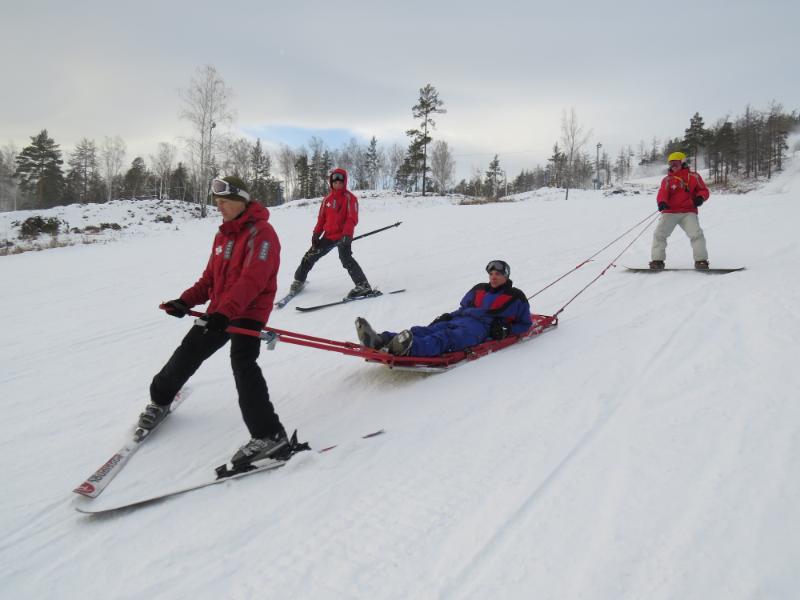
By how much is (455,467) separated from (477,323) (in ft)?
6.01

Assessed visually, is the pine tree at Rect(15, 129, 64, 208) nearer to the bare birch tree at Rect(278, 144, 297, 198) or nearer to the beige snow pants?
the bare birch tree at Rect(278, 144, 297, 198)

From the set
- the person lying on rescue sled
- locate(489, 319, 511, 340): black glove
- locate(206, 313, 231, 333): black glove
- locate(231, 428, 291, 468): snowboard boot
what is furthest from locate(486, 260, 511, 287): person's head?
locate(206, 313, 231, 333): black glove

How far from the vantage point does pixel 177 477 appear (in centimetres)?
270

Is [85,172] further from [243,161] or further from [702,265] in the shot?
[702,265]

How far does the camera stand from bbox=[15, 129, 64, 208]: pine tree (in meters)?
44.7

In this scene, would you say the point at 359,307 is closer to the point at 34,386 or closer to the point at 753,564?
the point at 34,386

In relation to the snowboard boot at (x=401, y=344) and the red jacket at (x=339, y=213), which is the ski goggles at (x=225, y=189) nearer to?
the snowboard boot at (x=401, y=344)

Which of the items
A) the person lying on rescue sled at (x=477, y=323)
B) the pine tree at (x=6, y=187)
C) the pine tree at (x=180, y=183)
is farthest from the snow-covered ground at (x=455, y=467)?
the pine tree at (x=6, y=187)

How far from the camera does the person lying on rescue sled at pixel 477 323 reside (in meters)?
3.69

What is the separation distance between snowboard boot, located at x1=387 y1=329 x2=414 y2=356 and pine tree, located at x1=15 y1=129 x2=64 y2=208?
54418 mm

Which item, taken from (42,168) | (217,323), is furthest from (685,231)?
(42,168)

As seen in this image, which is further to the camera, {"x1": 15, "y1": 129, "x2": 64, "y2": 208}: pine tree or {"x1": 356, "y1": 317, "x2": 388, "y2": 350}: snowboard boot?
{"x1": 15, "y1": 129, "x2": 64, "y2": 208}: pine tree

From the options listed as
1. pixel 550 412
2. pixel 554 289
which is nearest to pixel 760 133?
pixel 554 289

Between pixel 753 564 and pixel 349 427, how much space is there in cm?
226
